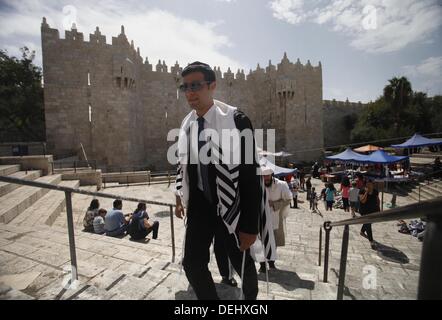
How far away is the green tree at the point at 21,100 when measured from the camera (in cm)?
1719

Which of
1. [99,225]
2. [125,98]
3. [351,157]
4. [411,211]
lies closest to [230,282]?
[411,211]

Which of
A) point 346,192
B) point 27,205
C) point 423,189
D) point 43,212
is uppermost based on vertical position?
point 27,205

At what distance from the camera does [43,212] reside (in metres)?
5.65

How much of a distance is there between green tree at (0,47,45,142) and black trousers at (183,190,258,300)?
71.0 ft

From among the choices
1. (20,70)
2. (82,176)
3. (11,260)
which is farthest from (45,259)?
(20,70)

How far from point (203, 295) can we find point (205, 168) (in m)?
0.94

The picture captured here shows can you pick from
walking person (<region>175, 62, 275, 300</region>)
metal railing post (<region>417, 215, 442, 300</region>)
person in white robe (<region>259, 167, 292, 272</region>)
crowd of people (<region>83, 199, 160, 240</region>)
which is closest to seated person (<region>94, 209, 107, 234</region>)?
crowd of people (<region>83, 199, 160, 240</region>)

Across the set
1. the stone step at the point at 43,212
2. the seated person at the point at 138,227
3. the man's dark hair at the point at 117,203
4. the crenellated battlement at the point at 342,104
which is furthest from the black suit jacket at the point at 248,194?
the crenellated battlement at the point at 342,104

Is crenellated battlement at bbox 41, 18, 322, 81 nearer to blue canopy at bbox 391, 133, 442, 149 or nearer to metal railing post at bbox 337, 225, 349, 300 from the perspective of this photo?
blue canopy at bbox 391, 133, 442, 149

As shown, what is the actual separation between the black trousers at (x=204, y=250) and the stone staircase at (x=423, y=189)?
12.5 metres

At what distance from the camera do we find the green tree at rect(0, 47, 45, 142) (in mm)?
17188

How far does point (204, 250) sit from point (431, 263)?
1332mm

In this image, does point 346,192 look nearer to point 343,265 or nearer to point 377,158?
point 377,158
